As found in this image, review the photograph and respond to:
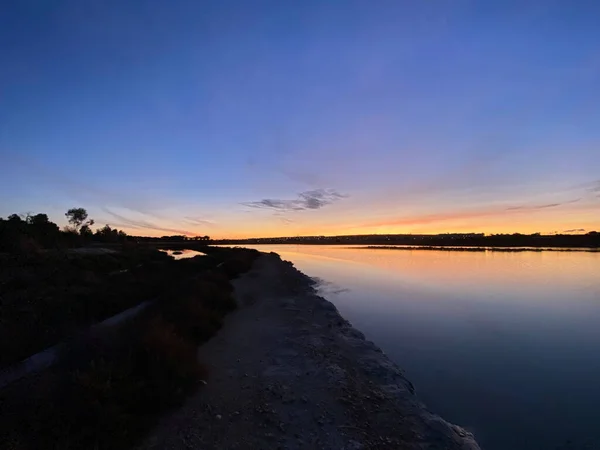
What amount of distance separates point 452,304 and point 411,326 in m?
5.70

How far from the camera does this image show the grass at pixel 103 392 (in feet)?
16.5

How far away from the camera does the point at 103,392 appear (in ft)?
18.8

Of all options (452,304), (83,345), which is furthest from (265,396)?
(452,304)

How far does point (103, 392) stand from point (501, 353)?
1090cm

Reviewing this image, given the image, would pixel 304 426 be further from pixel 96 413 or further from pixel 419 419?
pixel 96 413

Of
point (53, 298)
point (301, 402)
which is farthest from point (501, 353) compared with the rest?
point (53, 298)

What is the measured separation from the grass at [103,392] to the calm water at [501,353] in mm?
5381

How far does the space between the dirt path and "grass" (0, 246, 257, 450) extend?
40cm

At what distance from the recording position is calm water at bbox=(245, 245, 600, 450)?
7.20m

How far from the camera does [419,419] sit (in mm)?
6699

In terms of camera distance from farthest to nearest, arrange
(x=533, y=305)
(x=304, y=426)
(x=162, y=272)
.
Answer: (x=162, y=272)
(x=533, y=305)
(x=304, y=426)

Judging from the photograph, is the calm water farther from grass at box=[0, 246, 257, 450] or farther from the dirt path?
grass at box=[0, 246, 257, 450]

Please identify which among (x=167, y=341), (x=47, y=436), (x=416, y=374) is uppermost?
(x=167, y=341)

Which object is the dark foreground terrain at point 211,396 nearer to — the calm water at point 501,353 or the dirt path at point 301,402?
the dirt path at point 301,402
